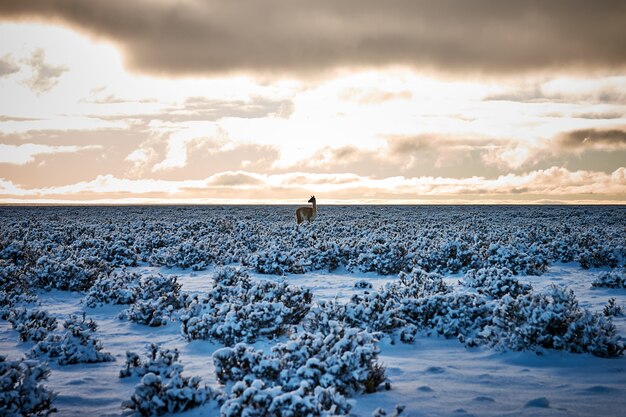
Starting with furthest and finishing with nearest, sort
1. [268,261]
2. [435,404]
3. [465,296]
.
Answer: [268,261] < [465,296] < [435,404]

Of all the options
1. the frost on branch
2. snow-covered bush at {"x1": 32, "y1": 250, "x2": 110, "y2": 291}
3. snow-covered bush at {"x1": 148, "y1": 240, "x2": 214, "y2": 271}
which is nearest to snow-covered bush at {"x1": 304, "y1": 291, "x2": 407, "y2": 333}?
the frost on branch

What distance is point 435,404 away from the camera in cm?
479

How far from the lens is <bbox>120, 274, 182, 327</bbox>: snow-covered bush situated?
834 centimetres

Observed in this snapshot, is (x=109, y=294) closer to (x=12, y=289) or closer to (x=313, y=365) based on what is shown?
(x=12, y=289)

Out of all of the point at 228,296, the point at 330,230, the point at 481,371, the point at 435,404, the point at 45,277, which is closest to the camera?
the point at 435,404

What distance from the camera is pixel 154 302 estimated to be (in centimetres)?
866

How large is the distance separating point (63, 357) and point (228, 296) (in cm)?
317

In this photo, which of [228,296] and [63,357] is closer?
[63,357]

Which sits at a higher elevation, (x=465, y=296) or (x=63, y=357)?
(x=465, y=296)

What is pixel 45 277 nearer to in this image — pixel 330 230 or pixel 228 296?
pixel 228 296

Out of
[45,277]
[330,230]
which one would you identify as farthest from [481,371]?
[330,230]

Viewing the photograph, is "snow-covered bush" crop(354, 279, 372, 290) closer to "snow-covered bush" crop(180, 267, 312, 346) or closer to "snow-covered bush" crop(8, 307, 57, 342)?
"snow-covered bush" crop(180, 267, 312, 346)

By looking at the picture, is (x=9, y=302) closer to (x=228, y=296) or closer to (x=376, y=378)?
(x=228, y=296)

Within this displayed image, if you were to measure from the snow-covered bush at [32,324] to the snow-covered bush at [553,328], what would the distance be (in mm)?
6469
